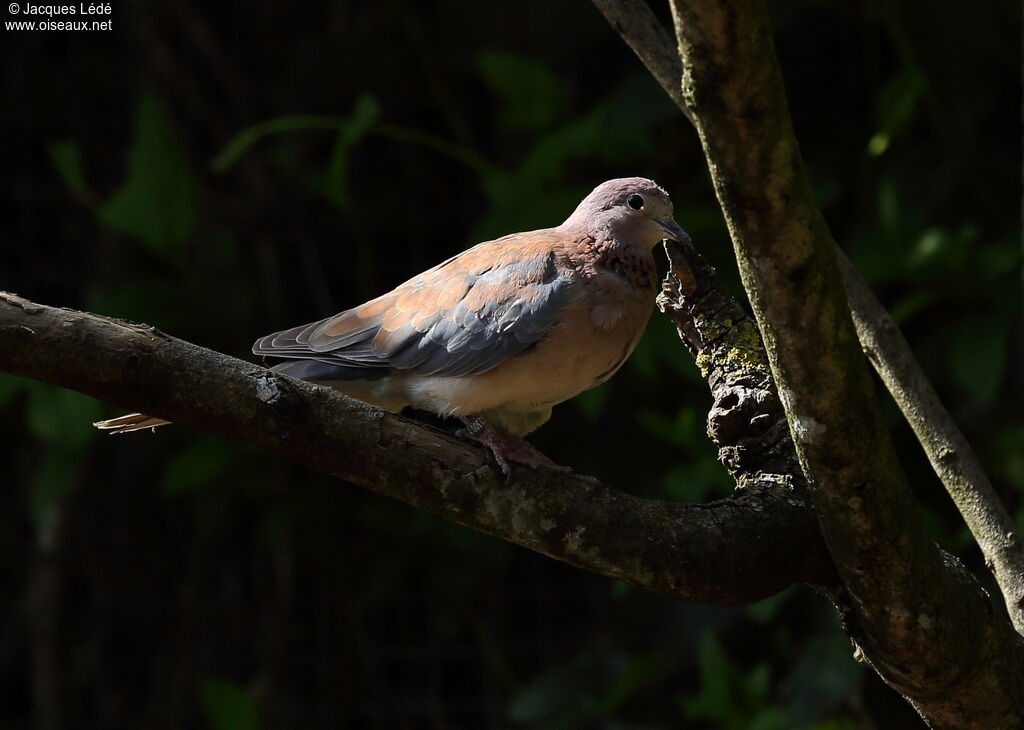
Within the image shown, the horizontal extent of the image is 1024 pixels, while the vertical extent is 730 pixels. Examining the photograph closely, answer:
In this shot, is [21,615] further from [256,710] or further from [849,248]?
[849,248]

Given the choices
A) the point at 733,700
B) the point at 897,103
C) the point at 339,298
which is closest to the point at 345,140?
the point at 339,298

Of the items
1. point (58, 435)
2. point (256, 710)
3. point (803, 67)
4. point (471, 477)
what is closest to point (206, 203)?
point (58, 435)

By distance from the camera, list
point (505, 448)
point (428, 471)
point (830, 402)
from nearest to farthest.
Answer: point (830, 402) → point (428, 471) → point (505, 448)

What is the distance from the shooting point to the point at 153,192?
3.24 metres

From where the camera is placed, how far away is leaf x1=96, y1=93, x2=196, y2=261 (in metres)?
3.23

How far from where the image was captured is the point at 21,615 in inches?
147

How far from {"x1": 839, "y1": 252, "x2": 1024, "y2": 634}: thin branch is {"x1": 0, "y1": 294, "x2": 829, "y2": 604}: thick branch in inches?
12.9

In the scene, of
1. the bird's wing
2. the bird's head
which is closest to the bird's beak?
the bird's head

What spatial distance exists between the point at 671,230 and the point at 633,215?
8 centimetres

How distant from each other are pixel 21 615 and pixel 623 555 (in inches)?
113

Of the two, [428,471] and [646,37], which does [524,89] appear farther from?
[428,471]

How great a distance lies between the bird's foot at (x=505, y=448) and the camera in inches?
61.8

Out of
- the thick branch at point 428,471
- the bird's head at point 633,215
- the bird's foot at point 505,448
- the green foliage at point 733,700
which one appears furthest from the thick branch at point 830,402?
the green foliage at point 733,700

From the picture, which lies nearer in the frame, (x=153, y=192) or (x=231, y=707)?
(x=231, y=707)
